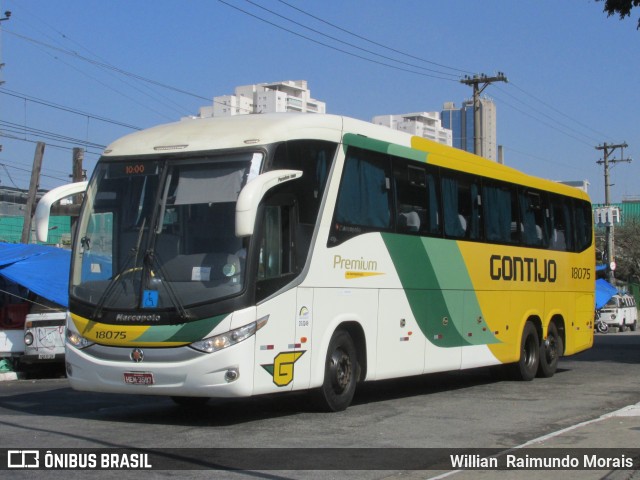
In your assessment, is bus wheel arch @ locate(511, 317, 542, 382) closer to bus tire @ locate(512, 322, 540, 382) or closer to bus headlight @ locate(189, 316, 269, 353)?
bus tire @ locate(512, 322, 540, 382)

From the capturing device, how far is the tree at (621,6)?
18.4m

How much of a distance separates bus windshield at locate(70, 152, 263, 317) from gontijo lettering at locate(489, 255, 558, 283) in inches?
272

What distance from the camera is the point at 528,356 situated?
17.8 m

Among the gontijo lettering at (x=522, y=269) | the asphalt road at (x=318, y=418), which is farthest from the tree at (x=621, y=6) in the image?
the asphalt road at (x=318, y=418)

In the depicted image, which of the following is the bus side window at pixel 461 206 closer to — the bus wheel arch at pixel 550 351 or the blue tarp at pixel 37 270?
the bus wheel arch at pixel 550 351

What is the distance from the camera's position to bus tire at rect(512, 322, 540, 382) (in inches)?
687

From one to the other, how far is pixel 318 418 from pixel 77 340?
3053 mm

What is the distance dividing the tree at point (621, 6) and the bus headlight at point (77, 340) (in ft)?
41.9

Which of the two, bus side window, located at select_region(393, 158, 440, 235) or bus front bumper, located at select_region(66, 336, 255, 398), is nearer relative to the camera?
bus front bumper, located at select_region(66, 336, 255, 398)

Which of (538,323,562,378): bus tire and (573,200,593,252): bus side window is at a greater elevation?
(573,200,593,252): bus side window

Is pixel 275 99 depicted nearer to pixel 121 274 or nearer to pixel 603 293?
pixel 603 293

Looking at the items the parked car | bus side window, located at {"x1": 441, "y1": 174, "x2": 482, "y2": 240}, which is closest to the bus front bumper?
bus side window, located at {"x1": 441, "y1": 174, "x2": 482, "y2": 240}

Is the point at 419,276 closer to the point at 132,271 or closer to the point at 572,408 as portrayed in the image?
the point at 572,408

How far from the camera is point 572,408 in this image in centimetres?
1303
